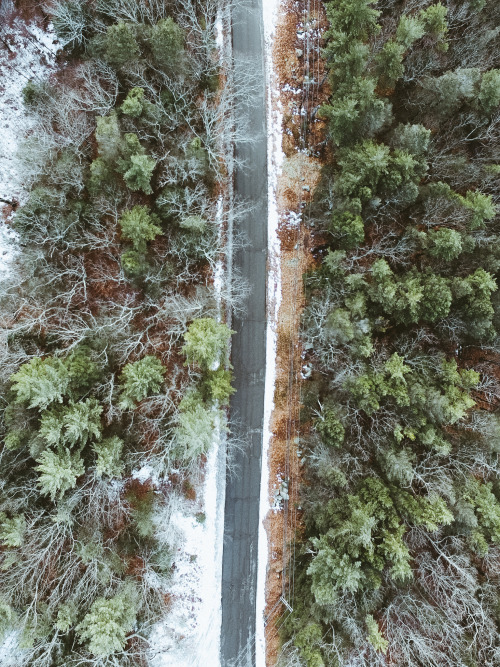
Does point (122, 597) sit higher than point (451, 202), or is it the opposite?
point (451, 202)

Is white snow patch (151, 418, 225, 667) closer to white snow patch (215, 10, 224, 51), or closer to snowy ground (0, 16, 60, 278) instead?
snowy ground (0, 16, 60, 278)

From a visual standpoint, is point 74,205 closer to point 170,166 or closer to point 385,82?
point 170,166

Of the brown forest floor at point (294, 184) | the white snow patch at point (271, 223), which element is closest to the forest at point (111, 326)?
the white snow patch at point (271, 223)

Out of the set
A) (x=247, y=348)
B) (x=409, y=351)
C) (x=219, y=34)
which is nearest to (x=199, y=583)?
(x=247, y=348)

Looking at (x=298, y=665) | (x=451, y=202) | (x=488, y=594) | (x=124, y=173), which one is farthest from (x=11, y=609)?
(x=451, y=202)

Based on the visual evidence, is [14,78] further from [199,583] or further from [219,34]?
[199,583]

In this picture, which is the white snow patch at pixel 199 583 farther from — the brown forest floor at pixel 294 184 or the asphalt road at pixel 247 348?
the brown forest floor at pixel 294 184
